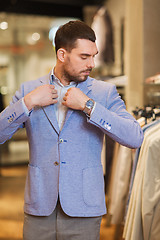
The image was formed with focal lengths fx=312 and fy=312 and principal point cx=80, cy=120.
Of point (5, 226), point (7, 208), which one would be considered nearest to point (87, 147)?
point (5, 226)

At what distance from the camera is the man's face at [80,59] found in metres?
1.42

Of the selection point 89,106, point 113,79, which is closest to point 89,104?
point 89,106

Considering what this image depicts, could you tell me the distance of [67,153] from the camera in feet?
4.92

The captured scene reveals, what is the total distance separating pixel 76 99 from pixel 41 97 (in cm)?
17

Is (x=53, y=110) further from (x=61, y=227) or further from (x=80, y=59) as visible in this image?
(x=61, y=227)

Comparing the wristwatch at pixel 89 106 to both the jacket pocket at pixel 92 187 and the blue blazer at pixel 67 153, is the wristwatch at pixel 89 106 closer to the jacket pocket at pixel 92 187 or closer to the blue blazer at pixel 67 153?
the blue blazer at pixel 67 153

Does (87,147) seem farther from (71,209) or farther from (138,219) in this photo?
(138,219)

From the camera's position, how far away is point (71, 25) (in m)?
1.45

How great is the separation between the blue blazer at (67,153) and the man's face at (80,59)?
11 centimetres

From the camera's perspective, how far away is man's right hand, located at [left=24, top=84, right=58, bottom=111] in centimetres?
144

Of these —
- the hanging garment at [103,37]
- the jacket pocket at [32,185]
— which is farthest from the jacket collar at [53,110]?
the hanging garment at [103,37]

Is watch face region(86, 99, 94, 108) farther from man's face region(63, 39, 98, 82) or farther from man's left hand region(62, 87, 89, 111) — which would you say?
man's face region(63, 39, 98, 82)

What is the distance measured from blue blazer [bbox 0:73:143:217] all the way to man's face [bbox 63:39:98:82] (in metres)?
0.11

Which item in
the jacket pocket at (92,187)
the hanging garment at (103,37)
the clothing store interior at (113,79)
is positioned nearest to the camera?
the jacket pocket at (92,187)
